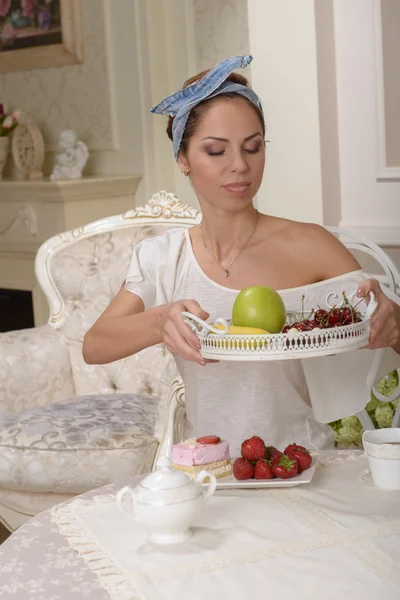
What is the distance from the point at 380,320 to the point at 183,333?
0.38 metres

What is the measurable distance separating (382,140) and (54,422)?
1.34m

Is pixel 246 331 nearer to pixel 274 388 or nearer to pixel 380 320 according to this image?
pixel 380 320

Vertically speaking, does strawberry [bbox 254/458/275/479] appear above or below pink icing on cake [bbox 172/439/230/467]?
below

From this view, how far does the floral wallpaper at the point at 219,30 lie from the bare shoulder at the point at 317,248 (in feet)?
8.07

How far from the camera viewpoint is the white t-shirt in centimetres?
211


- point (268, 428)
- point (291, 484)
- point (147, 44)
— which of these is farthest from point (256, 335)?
point (147, 44)

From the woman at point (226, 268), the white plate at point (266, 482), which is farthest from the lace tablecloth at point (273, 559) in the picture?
the woman at point (226, 268)

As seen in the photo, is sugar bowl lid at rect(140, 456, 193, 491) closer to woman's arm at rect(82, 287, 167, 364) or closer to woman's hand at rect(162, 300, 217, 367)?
woman's hand at rect(162, 300, 217, 367)

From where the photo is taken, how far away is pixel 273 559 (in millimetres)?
1495

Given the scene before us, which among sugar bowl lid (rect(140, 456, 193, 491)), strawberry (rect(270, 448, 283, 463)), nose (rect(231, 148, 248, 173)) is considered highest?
nose (rect(231, 148, 248, 173))

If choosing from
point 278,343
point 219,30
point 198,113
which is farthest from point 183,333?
point 219,30

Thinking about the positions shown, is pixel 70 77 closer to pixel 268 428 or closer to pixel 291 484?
pixel 268 428

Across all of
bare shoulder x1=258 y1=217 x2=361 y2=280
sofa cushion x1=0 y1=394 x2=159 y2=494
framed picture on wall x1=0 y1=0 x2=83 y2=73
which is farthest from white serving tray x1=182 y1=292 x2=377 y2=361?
framed picture on wall x1=0 y1=0 x2=83 y2=73

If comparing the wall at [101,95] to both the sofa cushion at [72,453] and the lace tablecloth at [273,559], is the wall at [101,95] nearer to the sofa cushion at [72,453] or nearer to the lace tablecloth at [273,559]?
the sofa cushion at [72,453]
